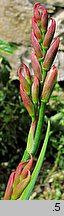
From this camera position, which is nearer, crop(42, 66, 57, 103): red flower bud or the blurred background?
crop(42, 66, 57, 103): red flower bud

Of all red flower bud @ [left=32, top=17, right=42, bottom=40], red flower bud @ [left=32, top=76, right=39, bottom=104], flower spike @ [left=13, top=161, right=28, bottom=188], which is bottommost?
flower spike @ [left=13, top=161, right=28, bottom=188]

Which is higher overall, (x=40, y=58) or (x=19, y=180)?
(x=40, y=58)

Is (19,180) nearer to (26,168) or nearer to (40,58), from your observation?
(26,168)

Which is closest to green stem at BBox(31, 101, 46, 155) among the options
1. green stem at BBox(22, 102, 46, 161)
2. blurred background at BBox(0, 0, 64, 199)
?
green stem at BBox(22, 102, 46, 161)

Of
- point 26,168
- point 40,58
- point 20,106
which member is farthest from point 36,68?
point 20,106

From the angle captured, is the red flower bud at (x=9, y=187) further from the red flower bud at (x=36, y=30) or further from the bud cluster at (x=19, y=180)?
the red flower bud at (x=36, y=30)

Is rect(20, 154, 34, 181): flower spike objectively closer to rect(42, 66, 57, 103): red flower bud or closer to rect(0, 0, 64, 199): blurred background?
rect(42, 66, 57, 103): red flower bud

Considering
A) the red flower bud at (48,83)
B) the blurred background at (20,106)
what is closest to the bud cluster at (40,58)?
the red flower bud at (48,83)
